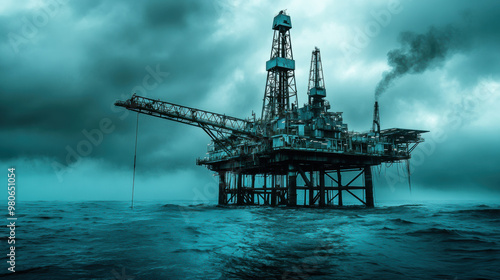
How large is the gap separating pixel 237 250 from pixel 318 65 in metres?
56.1

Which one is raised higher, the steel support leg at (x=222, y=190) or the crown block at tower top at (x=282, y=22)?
the crown block at tower top at (x=282, y=22)

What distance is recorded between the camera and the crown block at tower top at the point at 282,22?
62344mm

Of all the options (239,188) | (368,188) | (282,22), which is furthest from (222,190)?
(282,22)

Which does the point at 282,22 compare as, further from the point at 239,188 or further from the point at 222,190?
the point at 222,190

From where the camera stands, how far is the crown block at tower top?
205 ft

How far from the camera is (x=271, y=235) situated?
1816 cm

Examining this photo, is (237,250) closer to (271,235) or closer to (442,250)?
(271,235)

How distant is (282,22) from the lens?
62.3 m

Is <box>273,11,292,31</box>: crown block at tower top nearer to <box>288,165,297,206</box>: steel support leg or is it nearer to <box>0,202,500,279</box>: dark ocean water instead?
<box>288,165,297,206</box>: steel support leg

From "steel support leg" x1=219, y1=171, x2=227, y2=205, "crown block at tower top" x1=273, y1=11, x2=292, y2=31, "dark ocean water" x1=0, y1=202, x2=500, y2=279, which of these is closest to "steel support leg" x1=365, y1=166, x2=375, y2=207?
"steel support leg" x1=219, y1=171, x2=227, y2=205

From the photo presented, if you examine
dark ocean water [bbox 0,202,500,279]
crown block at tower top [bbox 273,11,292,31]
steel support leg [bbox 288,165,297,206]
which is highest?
crown block at tower top [bbox 273,11,292,31]

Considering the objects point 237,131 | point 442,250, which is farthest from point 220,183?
point 442,250

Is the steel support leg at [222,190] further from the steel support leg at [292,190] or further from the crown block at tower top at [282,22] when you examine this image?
the crown block at tower top at [282,22]

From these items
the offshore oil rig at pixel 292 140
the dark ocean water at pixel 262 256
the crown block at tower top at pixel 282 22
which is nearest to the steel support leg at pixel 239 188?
the offshore oil rig at pixel 292 140
